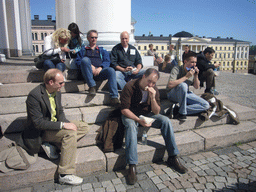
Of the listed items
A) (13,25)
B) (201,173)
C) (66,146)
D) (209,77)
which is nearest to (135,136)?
(66,146)

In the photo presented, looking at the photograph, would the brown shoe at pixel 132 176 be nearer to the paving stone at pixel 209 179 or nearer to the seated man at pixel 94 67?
the paving stone at pixel 209 179

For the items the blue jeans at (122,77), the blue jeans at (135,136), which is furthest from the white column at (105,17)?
the blue jeans at (135,136)

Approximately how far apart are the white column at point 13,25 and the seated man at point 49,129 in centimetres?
1240

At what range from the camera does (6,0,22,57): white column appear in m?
12.3

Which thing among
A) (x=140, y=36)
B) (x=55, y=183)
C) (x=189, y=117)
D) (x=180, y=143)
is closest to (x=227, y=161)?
(x=180, y=143)

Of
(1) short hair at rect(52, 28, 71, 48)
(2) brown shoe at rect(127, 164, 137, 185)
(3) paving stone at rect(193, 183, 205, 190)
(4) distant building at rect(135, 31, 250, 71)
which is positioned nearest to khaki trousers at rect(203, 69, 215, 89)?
(3) paving stone at rect(193, 183, 205, 190)

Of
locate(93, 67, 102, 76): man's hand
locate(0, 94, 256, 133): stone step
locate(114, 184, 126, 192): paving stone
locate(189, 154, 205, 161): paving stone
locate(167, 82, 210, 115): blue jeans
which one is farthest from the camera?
locate(93, 67, 102, 76): man's hand

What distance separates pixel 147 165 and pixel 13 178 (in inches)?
69.5

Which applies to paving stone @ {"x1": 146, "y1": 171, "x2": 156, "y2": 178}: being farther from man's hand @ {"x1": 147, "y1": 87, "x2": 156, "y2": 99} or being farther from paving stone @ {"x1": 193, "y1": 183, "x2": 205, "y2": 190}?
man's hand @ {"x1": 147, "y1": 87, "x2": 156, "y2": 99}

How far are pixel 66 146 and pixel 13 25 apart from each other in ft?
43.0

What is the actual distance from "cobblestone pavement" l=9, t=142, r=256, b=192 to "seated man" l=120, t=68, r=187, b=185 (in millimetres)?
182

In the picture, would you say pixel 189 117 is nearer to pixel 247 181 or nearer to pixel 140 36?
pixel 247 181

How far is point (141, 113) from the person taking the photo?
10.3ft

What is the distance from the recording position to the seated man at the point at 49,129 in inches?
98.9
